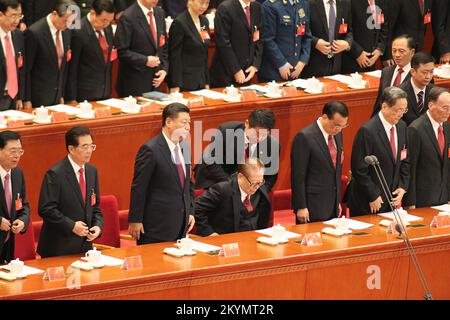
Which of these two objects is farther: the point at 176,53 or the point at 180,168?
the point at 176,53

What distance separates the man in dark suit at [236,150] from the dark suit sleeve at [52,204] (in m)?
1.33

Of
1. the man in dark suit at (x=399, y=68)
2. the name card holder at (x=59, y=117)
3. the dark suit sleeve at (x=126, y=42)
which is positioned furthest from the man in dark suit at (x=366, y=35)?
the name card holder at (x=59, y=117)

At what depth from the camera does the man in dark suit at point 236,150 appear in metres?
8.78

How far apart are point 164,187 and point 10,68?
2128 mm

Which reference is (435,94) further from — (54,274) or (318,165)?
(54,274)

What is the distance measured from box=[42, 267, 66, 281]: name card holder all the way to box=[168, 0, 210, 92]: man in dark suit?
12.4 ft

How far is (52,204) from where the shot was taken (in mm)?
7863

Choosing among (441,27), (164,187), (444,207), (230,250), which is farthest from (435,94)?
(441,27)

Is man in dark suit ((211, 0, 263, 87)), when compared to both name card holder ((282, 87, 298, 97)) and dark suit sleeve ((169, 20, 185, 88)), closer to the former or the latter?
dark suit sleeve ((169, 20, 185, 88))

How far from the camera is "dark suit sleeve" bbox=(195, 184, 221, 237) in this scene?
8391 mm

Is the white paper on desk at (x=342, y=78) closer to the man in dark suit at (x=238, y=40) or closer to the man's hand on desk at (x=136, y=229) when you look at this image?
the man in dark suit at (x=238, y=40)

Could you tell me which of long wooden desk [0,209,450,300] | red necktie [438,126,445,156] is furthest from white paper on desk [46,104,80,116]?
red necktie [438,126,445,156]
